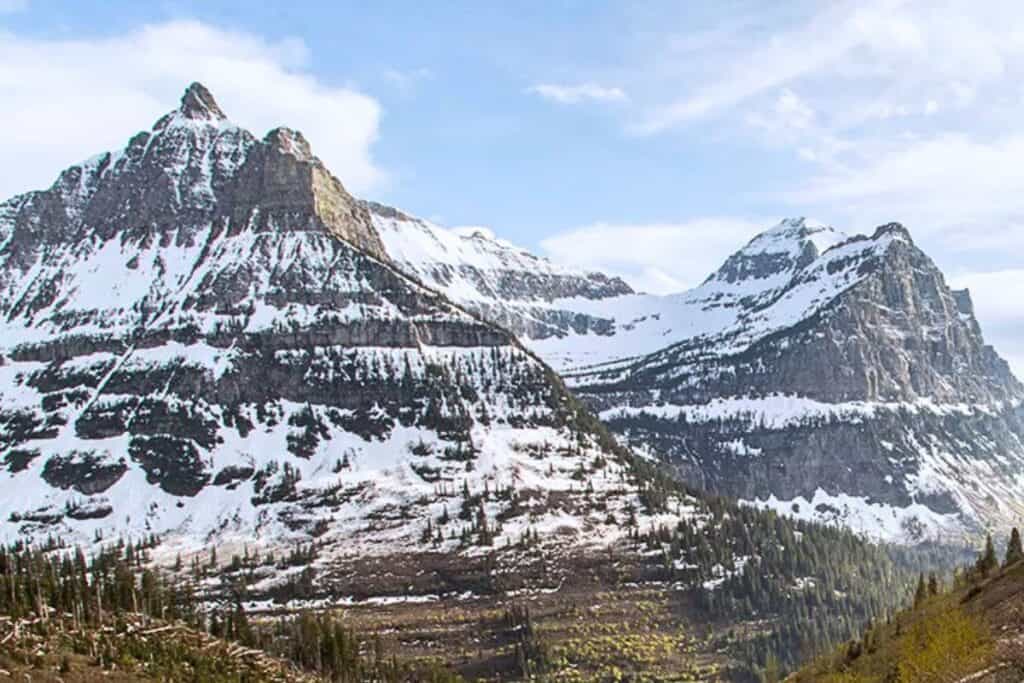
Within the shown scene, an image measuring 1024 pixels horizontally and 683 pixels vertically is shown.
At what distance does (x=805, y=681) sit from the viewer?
461ft

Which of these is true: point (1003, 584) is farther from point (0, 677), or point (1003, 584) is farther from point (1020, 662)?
point (0, 677)

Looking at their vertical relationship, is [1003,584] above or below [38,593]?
below

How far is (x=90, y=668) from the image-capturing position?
133m

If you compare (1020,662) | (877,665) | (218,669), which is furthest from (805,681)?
(218,669)

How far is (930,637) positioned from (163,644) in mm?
92859

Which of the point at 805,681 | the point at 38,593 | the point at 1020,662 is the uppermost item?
the point at 38,593

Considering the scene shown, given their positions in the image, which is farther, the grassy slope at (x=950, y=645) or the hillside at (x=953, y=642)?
the hillside at (x=953, y=642)

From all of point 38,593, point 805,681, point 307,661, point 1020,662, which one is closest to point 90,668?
point 38,593

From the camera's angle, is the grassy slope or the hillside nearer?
the grassy slope

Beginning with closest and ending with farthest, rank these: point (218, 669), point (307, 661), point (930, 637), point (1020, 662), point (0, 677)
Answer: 1. point (1020, 662)
2. point (930, 637)
3. point (0, 677)
4. point (218, 669)
5. point (307, 661)

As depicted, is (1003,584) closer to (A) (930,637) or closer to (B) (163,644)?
(A) (930,637)

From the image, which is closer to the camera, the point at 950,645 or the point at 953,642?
the point at 950,645

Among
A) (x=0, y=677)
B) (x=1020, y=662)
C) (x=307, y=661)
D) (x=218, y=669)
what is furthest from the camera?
(x=307, y=661)

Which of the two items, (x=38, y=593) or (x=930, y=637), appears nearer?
(x=930, y=637)
